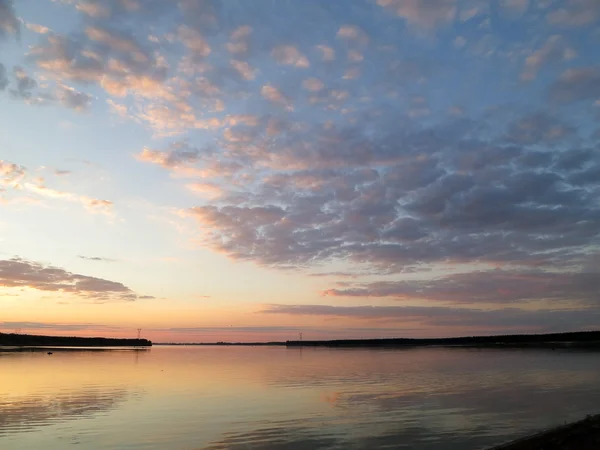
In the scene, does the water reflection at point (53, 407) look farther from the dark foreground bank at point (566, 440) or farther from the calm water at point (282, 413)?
the dark foreground bank at point (566, 440)

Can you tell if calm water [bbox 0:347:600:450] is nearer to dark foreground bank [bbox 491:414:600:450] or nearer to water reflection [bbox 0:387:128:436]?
water reflection [bbox 0:387:128:436]

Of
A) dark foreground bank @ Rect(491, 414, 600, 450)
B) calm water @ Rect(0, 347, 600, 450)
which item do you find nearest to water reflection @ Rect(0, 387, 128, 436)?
calm water @ Rect(0, 347, 600, 450)

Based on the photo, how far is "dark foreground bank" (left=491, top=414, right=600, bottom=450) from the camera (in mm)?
19703

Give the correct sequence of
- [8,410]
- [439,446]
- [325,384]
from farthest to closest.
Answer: [325,384]
[8,410]
[439,446]

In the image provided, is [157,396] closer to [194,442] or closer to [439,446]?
[194,442]

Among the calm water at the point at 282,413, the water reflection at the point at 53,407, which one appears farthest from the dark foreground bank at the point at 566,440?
the water reflection at the point at 53,407

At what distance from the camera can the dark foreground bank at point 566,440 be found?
19703 millimetres

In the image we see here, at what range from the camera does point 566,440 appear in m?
20.8

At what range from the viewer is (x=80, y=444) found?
2491 centimetres

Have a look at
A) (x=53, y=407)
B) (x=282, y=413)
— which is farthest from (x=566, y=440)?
(x=53, y=407)

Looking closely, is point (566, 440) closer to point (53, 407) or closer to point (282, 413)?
point (282, 413)

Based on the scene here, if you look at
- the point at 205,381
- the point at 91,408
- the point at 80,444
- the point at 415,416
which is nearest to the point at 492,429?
the point at 415,416

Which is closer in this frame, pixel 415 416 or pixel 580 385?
pixel 415 416

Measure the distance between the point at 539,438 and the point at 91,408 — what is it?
3164 centimetres
